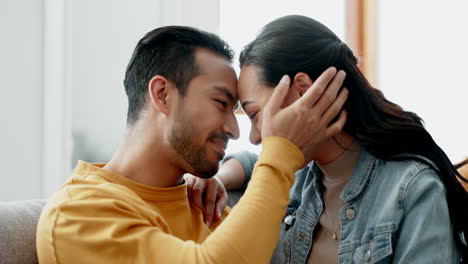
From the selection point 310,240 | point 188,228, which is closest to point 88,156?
point 188,228

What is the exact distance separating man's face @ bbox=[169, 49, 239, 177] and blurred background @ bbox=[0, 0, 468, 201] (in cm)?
115

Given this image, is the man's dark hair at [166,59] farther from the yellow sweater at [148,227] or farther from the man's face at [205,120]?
the yellow sweater at [148,227]

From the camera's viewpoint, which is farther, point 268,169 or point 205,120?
point 205,120

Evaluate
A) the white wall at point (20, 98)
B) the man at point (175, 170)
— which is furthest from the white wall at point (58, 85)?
the man at point (175, 170)

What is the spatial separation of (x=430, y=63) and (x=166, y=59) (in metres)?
2.04

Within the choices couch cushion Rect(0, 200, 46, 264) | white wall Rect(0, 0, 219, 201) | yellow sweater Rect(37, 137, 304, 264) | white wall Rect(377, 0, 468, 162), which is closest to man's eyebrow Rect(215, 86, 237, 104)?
yellow sweater Rect(37, 137, 304, 264)

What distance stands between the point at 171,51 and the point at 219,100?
0.62 ft

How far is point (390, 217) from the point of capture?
1047mm

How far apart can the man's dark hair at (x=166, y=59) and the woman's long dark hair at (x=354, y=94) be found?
18 cm

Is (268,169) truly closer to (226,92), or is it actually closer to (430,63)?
(226,92)

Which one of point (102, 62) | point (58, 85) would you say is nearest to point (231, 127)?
point (58, 85)

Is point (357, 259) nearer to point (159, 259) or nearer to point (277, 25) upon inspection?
point (159, 259)

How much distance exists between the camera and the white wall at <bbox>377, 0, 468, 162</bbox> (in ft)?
8.72

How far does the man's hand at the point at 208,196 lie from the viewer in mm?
1358
